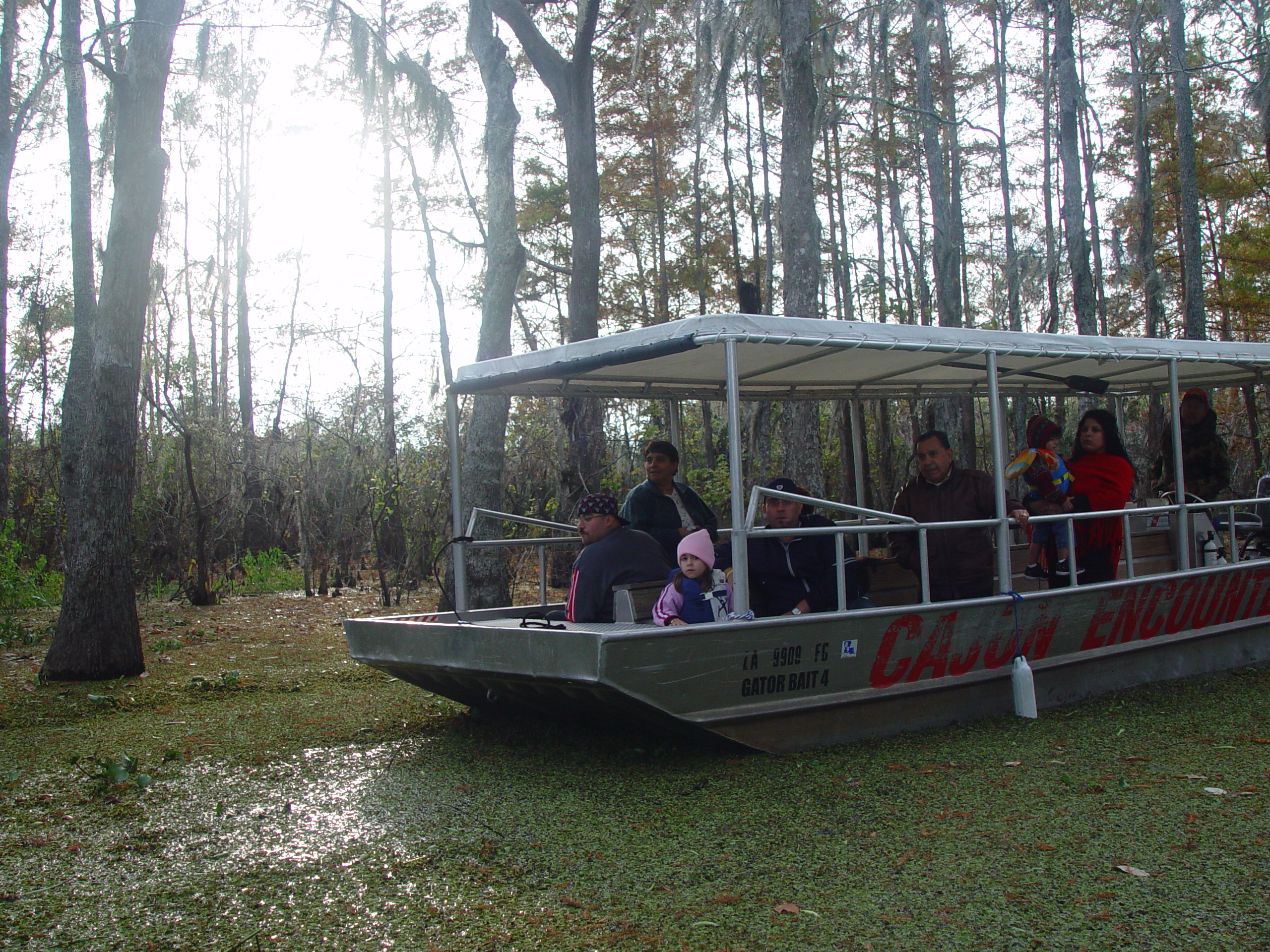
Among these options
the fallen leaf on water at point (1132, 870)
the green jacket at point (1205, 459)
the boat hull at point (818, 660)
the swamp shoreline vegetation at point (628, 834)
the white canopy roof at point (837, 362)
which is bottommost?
the fallen leaf on water at point (1132, 870)

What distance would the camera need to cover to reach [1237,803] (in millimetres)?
4016

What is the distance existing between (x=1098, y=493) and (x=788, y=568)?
2552 millimetres

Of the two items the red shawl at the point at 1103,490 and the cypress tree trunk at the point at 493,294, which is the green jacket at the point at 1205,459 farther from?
the cypress tree trunk at the point at 493,294

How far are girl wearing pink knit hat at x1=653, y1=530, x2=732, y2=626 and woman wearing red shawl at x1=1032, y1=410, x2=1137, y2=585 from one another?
2699 millimetres

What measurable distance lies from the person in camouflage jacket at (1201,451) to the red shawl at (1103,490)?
1.29 m

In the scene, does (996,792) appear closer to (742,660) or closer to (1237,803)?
(1237,803)

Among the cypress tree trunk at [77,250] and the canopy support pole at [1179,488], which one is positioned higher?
the cypress tree trunk at [77,250]

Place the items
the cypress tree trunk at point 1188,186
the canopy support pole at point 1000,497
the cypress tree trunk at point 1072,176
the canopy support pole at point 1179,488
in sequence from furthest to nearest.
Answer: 1. the cypress tree trunk at point 1072,176
2. the cypress tree trunk at point 1188,186
3. the canopy support pole at point 1179,488
4. the canopy support pole at point 1000,497

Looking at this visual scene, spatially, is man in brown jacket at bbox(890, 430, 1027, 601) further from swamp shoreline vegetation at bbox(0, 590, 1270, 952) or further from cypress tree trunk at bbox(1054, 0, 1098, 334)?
cypress tree trunk at bbox(1054, 0, 1098, 334)

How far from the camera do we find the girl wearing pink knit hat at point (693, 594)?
5070mm

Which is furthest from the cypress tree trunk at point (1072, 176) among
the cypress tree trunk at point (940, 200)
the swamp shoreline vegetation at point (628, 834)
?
the swamp shoreline vegetation at point (628, 834)

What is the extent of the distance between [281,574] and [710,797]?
39.2 ft

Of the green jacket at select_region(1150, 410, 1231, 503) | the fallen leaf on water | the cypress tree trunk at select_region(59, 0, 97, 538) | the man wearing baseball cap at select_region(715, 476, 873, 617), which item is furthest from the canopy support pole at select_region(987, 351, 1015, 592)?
the cypress tree trunk at select_region(59, 0, 97, 538)

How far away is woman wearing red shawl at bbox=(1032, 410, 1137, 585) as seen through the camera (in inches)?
259
